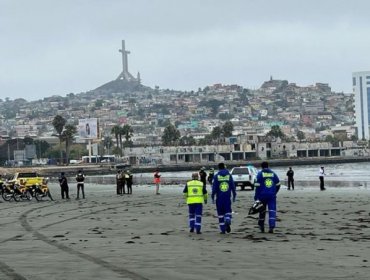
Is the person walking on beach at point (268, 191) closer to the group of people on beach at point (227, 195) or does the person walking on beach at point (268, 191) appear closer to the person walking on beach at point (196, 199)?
the group of people on beach at point (227, 195)

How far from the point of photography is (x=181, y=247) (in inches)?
753

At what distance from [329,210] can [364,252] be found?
43.4 ft

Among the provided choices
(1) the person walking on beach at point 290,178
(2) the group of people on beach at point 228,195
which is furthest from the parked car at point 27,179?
(2) the group of people on beach at point 228,195

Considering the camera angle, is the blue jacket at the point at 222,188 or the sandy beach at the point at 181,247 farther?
the blue jacket at the point at 222,188

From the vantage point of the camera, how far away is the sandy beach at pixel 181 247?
15.0 meters

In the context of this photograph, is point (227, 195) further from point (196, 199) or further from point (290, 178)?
point (290, 178)

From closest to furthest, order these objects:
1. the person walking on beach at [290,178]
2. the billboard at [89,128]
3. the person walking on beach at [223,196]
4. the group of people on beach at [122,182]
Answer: the person walking on beach at [223,196] < the group of people on beach at [122,182] < the person walking on beach at [290,178] < the billboard at [89,128]

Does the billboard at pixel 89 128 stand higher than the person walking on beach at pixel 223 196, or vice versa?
the billboard at pixel 89 128

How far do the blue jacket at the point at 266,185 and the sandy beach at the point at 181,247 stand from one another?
953 mm

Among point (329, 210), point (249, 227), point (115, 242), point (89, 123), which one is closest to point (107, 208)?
point (329, 210)

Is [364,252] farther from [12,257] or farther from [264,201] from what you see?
[12,257]

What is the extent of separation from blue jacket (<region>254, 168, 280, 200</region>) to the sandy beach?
3.13ft

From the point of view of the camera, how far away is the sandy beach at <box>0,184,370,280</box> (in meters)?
15.0

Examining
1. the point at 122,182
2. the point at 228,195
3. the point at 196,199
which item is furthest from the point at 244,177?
the point at 228,195
